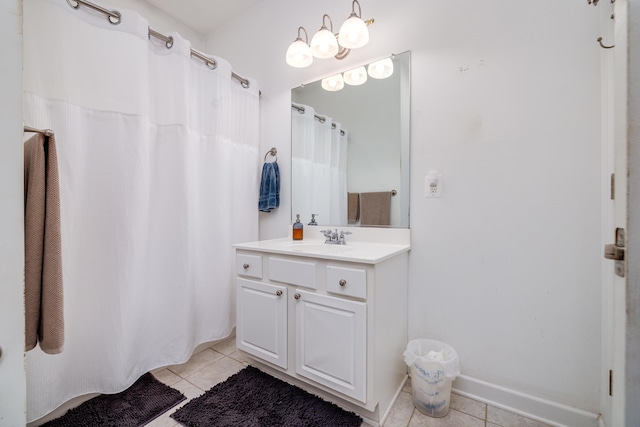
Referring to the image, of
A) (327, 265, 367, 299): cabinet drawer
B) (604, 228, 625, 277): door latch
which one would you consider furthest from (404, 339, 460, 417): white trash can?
(604, 228, 625, 277): door latch

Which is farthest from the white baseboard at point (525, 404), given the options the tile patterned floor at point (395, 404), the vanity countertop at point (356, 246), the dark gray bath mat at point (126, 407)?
the dark gray bath mat at point (126, 407)

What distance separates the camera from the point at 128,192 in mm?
1448

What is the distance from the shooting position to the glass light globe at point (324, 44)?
1.67 meters

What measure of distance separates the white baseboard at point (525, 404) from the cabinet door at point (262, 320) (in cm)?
101

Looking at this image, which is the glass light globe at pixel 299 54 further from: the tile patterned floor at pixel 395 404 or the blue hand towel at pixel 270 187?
the tile patterned floor at pixel 395 404

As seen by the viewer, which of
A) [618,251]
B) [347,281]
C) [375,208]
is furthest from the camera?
[375,208]

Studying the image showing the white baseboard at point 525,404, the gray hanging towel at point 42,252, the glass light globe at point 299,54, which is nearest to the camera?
the gray hanging towel at point 42,252

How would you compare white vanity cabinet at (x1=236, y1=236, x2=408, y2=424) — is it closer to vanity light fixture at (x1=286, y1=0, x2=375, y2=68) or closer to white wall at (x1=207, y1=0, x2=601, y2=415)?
white wall at (x1=207, y1=0, x2=601, y2=415)

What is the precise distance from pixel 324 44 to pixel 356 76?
0.28 meters

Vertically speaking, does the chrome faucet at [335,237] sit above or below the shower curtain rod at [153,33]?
below

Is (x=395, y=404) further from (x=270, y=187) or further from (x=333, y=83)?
(x=333, y=83)

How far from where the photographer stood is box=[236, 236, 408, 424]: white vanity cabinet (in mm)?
1211

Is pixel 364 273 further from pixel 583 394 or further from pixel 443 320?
pixel 583 394

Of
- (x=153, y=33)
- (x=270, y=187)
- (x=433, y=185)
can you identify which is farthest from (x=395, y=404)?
(x=153, y=33)
